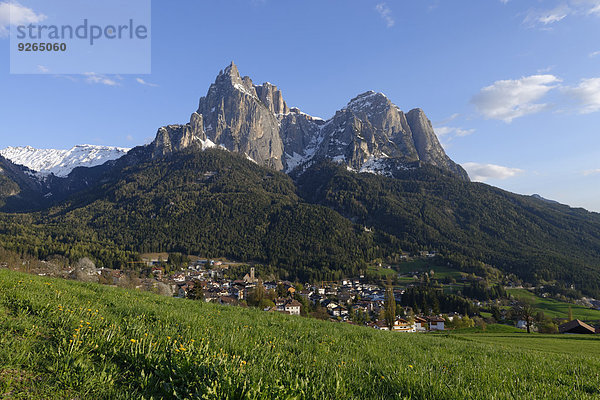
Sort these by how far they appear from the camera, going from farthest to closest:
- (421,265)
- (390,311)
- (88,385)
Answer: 1. (421,265)
2. (390,311)
3. (88,385)

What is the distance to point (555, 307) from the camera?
4333 inches

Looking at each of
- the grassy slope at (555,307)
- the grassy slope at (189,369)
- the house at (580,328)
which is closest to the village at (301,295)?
the house at (580,328)

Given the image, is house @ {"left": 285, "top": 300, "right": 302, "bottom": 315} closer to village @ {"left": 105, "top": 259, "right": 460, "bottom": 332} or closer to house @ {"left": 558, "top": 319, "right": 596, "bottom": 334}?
village @ {"left": 105, "top": 259, "right": 460, "bottom": 332}

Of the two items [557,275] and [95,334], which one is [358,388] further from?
[557,275]

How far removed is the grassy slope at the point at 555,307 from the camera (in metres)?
97.6

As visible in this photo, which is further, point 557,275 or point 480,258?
point 480,258

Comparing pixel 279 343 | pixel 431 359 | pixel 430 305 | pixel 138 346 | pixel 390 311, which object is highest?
pixel 138 346

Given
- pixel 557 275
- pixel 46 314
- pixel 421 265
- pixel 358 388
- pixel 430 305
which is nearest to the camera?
pixel 358 388

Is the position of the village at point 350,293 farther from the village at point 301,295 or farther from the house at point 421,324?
the house at point 421,324

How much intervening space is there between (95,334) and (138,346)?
43.9 inches

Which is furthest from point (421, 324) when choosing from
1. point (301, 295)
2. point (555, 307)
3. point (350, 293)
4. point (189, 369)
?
point (189, 369)

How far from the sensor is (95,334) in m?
5.05

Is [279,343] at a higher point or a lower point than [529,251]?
higher

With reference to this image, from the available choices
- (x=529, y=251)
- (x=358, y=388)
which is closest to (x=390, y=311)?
(x=358, y=388)
